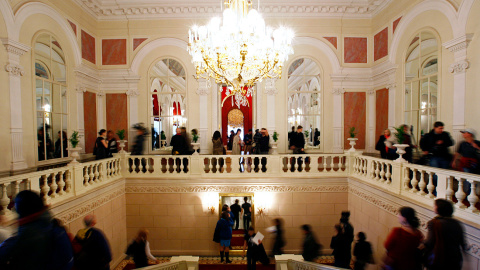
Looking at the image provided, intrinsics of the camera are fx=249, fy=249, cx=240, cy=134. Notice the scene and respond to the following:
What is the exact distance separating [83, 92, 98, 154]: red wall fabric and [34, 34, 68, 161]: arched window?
2.80ft

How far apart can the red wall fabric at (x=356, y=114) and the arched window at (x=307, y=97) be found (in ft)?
3.05

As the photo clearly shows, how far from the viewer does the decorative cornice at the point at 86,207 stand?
16.1 ft

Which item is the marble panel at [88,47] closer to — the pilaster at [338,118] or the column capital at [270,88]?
the column capital at [270,88]

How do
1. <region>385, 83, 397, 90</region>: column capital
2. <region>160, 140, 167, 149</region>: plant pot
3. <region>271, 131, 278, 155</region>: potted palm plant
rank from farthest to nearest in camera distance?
<region>160, 140, 167, 149</region>: plant pot, <region>385, 83, 397, 90</region>: column capital, <region>271, 131, 278, 155</region>: potted palm plant

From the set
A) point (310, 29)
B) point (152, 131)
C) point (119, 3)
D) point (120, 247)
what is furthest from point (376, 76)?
point (120, 247)

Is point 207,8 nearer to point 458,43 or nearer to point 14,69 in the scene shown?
point 14,69

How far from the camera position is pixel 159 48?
905 cm

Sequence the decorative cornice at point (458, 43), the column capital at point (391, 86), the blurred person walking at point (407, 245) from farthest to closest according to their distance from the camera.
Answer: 1. the column capital at point (391, 86)
2. the decorative cornice at point (458, 43)
3. the blurred person walking at point (407, 245)

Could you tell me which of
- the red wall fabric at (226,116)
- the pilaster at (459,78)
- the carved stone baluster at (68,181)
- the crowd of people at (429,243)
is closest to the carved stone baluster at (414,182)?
the pilaster at (459,78)

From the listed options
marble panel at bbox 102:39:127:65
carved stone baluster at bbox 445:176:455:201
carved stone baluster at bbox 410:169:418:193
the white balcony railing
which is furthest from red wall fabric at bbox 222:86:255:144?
carved stone baluster at bbox 445:176:455:201

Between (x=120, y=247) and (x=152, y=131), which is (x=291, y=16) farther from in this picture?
(x=120, y=247)

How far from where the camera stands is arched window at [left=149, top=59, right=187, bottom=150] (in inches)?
360

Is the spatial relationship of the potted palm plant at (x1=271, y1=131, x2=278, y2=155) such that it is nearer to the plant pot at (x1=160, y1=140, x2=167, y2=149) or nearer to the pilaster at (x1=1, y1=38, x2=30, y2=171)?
the plant pot at (x1=160, y1=140, x2=167, y2=149)

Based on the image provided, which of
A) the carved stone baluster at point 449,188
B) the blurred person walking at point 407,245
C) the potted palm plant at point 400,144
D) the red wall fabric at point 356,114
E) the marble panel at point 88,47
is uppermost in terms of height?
the marble panel at point 88,47
